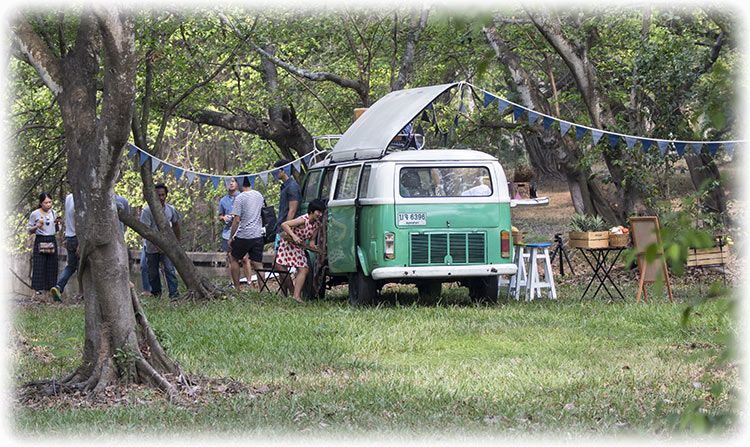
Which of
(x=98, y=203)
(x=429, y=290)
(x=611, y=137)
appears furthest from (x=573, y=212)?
(x=98, y=203)

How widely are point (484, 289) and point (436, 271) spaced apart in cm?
105

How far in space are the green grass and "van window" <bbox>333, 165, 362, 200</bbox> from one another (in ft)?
5.26

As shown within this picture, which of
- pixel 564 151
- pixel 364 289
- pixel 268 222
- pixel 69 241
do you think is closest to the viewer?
pixel 364 289

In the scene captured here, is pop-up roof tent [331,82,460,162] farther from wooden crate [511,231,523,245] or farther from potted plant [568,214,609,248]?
potted plant [568,214,609,248]

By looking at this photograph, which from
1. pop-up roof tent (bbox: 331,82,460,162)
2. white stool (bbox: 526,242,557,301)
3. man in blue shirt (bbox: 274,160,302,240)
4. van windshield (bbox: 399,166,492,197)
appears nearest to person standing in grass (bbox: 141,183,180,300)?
man in blue shirt (bbox: 274,160,302,240)

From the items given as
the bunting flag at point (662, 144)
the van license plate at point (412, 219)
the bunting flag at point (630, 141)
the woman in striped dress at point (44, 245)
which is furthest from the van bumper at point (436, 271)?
the woman in striped dress at point (44, 245)

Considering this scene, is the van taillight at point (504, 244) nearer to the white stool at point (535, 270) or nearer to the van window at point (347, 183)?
the white stool at point (535, 270)

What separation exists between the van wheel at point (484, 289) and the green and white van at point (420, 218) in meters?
0.01

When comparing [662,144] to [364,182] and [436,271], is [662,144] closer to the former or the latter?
[436,271]

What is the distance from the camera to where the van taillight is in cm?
1198

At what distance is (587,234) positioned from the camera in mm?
12250

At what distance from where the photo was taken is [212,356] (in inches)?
336

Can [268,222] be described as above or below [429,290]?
above

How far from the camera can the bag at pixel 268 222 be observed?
1469 cm
